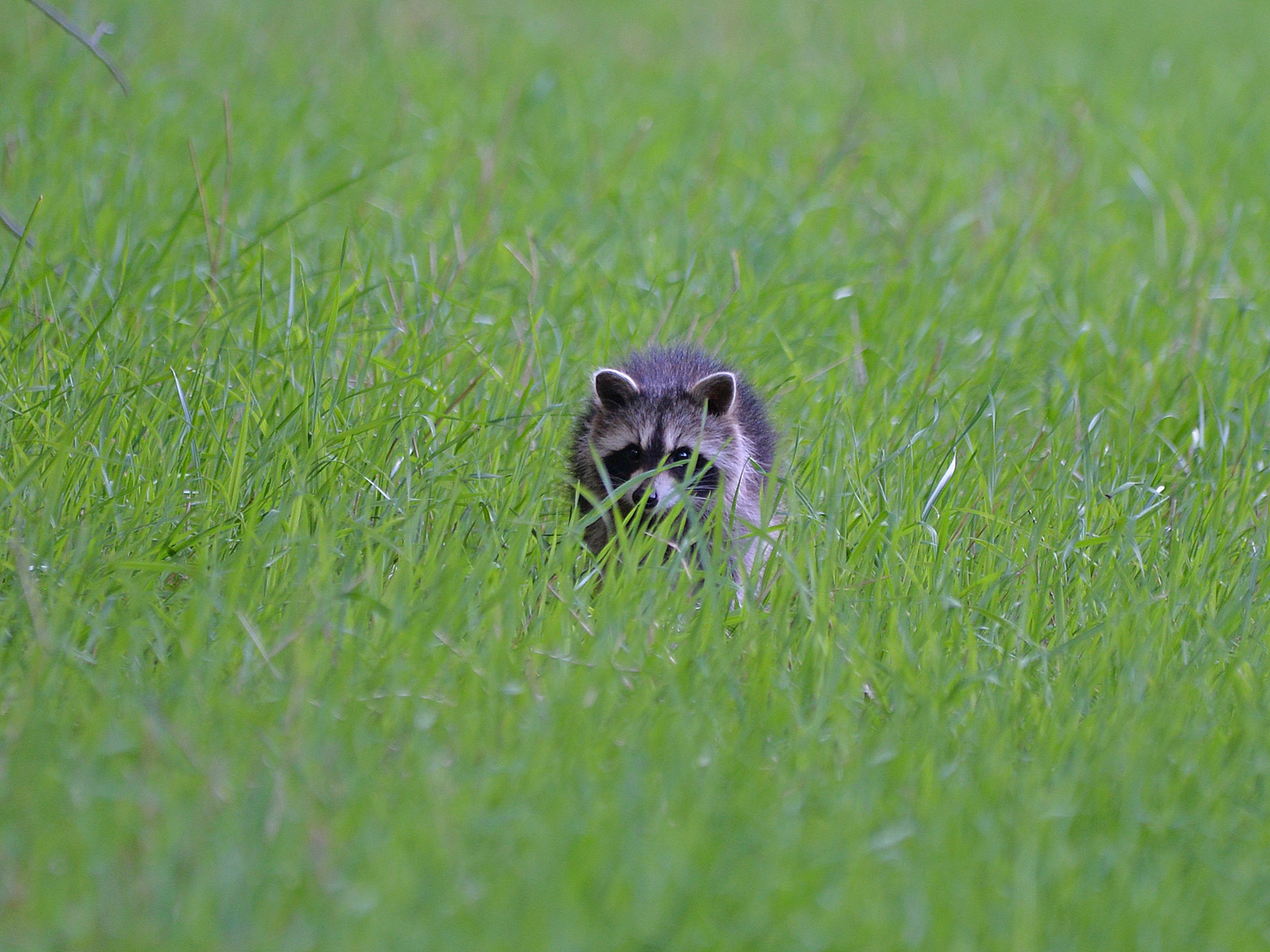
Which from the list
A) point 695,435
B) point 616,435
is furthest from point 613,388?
point 695,435

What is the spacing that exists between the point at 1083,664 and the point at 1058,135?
6.58 m

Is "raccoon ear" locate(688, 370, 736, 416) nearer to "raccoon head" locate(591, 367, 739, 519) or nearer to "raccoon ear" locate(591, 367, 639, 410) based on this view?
"raccoon head" locate(591, 367, 739, 519)

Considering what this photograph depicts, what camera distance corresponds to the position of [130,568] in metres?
3.71

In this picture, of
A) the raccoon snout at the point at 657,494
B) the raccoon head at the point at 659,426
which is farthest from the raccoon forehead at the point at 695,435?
the raccoon snout at the point at 657,494

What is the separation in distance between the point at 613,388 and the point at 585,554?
2.60 feet

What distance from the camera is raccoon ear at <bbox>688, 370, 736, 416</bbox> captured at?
5.07 metres

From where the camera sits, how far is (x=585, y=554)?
15.5ft

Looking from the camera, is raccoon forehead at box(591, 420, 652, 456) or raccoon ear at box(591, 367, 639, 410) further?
raccoon forehead at box(591, 420, 652, 456)

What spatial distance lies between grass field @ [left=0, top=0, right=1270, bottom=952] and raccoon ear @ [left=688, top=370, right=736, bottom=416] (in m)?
0.31

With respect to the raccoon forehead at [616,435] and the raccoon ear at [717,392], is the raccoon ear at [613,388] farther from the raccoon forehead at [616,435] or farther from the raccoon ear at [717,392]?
the raccoon ear at [717,392]

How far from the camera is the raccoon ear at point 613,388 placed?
16.7ft

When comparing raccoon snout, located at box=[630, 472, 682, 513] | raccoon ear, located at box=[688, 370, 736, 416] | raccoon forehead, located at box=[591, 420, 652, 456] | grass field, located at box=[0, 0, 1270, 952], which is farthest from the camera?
raccoon forehead, located at box=[591, 420, 652, 456]

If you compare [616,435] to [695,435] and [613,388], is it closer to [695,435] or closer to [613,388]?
[613,388]

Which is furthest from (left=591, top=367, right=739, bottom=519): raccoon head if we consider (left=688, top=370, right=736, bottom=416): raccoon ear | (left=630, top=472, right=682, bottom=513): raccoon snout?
(left=630, top=472, right=682, bottom=513): raccoon snout
